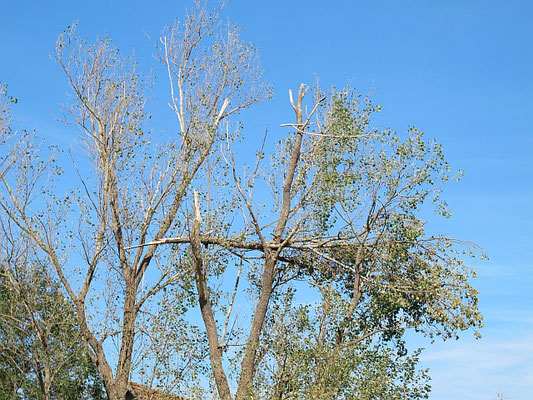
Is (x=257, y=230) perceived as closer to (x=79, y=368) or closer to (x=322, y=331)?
(x=322, y=331)

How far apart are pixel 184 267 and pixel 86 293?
308 centimetres

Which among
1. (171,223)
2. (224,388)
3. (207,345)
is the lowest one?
(224,388)

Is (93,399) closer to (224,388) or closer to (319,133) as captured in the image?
(224,388)

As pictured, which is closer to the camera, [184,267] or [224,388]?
[224,388]

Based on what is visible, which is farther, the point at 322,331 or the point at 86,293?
the point at 86,293

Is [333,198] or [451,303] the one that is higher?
[333,198]

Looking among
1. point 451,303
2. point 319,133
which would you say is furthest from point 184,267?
point 451,303

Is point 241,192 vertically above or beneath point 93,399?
above

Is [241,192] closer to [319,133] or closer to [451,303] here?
[319,133]

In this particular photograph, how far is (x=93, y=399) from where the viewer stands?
23047mm

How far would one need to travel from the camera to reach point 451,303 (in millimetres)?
21219

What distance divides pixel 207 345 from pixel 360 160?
23.9 feet

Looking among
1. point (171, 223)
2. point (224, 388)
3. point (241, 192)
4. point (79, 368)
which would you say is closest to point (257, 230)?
point (241, 192)

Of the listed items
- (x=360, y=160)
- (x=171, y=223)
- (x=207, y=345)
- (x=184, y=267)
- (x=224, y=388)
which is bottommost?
(x=224, y=388)
